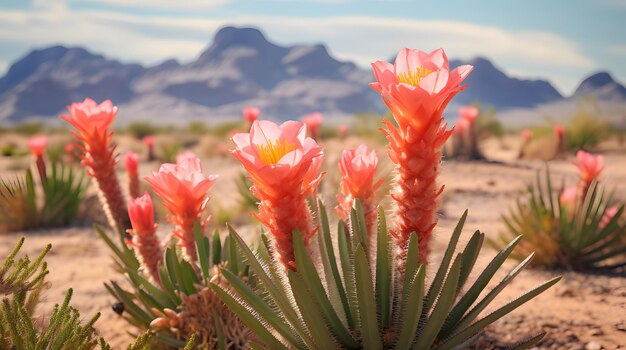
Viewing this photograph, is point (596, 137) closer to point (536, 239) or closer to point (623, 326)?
point (536, 239)

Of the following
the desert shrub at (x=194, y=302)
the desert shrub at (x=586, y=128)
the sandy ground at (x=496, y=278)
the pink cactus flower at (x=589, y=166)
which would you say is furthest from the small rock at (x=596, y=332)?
the desert shrub at (x=586, y=128)

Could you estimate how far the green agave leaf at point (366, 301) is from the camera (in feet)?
5.66

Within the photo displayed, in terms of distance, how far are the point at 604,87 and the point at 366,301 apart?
581ft

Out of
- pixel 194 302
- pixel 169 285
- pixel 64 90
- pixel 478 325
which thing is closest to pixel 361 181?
pixel 478 325

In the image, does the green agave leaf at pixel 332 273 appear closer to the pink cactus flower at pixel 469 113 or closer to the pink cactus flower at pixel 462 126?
the pink cactus flower at pixel 469 113

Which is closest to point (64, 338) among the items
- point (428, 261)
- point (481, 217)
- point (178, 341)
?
point (178, 341)

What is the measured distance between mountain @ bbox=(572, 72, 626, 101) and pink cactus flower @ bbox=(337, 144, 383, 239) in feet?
473

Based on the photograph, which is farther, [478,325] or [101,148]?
[101,148]

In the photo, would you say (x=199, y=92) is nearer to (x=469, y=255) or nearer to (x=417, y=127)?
(x=469, y=255)

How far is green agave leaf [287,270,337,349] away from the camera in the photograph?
1.69 meters

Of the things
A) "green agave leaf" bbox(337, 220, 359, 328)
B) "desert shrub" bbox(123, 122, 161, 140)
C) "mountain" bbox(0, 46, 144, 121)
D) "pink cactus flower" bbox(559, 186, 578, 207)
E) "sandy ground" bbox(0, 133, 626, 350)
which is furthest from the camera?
"mountain" bbox(0, 46, 144, 121)

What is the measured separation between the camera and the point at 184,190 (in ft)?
7.87

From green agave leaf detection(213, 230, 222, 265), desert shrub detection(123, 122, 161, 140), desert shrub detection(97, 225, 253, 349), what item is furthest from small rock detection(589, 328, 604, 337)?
desert shrub detection(123, 122, 161, 140)

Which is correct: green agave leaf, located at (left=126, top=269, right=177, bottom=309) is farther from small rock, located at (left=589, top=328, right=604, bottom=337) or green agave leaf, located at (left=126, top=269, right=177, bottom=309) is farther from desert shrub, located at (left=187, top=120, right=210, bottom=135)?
desert shrub, located at (left=187, top=120, right=210, bottom=135)
